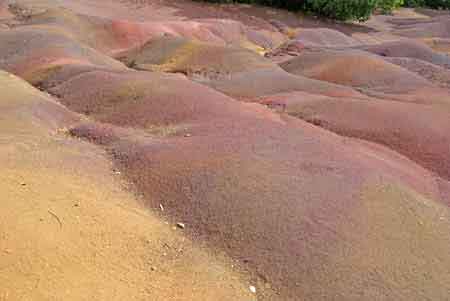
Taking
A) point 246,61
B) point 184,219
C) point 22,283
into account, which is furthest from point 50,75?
point 22,283

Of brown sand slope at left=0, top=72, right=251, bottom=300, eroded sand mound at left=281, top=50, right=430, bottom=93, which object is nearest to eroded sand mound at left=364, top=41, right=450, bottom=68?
eroded sand mound at left=281, top=50, right=430, bottom=93

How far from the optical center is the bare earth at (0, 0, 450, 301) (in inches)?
131

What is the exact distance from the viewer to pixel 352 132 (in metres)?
6.24

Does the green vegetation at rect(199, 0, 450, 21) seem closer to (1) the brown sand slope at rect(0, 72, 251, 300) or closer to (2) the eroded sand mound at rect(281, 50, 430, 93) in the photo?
(2) the eroded sand mound at rect(281, 50, 430, 93)

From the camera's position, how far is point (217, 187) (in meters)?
4.21

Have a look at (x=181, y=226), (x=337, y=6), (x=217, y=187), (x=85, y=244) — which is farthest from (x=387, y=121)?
(x=337, y=6)

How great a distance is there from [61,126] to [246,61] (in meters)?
4.42

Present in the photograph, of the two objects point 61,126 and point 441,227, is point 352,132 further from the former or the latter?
point 61,126

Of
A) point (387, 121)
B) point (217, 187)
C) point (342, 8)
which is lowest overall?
point (342, 8)

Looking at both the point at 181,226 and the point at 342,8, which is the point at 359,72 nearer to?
the point at 181,226

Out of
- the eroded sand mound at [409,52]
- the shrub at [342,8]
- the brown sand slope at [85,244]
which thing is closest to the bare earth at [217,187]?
the brown sand slope at [85,244]

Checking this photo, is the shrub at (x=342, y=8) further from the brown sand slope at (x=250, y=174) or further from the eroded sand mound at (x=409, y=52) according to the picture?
the brown sand slope at (x=250, y=174)

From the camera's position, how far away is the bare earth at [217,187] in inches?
131

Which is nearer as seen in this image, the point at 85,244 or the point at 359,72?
the point at 85,244
